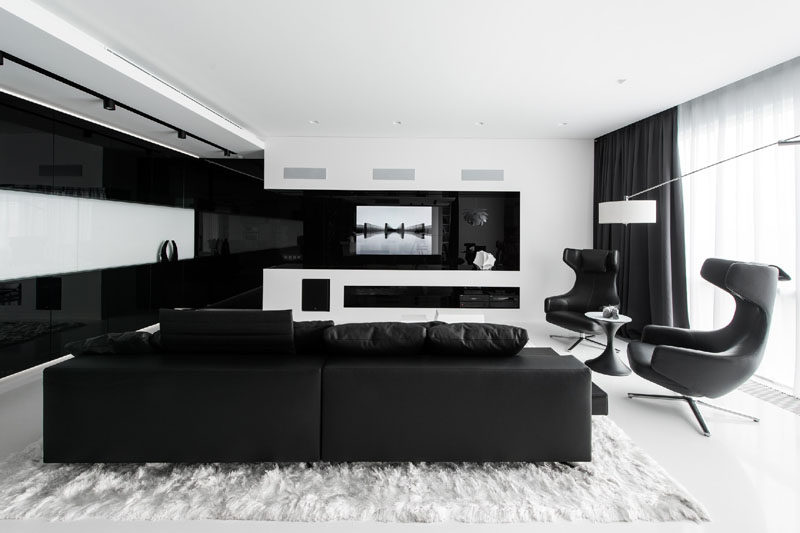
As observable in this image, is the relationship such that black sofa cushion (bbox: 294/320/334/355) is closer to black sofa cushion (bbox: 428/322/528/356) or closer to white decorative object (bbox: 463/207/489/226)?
black sofa cushion (bbox: 428/322/528/356)

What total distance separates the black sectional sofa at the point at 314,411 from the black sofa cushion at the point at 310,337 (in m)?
0.20

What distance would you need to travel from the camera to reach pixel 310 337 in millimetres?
2277

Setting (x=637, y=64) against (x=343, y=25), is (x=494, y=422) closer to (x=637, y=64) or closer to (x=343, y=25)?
(x=343, y=25)

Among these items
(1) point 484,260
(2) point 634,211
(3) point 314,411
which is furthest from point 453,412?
(1) point 484,260

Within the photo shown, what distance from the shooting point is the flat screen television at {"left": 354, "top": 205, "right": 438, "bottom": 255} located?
646 centimetres

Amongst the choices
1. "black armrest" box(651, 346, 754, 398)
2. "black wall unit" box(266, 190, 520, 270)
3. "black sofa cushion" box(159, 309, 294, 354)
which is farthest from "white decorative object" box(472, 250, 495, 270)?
"black sofa cushion" box(159, 309, 294, 354)

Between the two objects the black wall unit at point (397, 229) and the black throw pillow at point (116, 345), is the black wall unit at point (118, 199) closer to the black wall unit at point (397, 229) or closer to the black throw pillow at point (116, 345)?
the black wall unit at point (397, 229)

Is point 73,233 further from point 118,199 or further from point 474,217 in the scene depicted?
point 474,217

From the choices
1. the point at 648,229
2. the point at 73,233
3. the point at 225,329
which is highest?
the point at 648,229

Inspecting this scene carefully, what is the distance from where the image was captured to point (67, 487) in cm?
196

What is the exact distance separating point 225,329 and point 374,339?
740 mm

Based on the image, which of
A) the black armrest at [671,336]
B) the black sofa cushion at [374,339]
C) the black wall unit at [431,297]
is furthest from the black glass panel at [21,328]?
the black armrest at [671,336]

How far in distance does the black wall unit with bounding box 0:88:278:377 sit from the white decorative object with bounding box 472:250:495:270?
2.69 meters

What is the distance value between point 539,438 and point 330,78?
3389 mm
